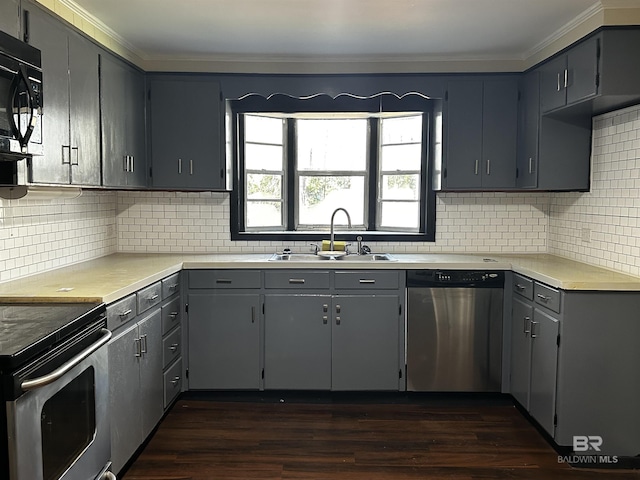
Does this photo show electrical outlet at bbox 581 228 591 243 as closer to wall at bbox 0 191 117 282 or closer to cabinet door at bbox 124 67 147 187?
cabinet door at bbox 124 67 147 187

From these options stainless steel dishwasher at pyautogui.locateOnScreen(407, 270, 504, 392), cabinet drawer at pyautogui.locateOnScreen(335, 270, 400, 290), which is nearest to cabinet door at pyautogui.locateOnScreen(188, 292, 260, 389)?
cabinet drawer at pyautogui.locateOnScreen(335, 270, 400, 290)

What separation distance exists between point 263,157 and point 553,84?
2282 millimetres

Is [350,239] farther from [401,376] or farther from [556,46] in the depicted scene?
[556,46]

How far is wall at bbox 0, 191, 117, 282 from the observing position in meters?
2.94

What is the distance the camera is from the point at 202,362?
3.91m

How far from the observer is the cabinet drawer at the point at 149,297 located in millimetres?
3037

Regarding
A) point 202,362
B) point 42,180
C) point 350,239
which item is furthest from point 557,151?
point 42,180

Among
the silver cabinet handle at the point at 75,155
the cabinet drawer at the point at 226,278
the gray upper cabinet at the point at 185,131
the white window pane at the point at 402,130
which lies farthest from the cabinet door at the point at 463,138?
the silver cabinet handle at the point at 75,155

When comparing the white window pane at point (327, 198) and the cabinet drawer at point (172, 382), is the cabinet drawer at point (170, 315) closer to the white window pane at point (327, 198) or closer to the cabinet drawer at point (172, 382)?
the cabinet drawer at point (172, 382)

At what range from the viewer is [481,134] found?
4.14m

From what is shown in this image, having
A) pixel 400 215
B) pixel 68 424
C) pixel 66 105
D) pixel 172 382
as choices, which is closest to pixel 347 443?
pixel 172 382

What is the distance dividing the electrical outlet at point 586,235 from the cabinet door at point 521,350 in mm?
673

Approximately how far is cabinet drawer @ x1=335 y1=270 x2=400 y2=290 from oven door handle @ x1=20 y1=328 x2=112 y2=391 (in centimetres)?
185

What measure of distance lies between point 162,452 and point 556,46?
3557mm
